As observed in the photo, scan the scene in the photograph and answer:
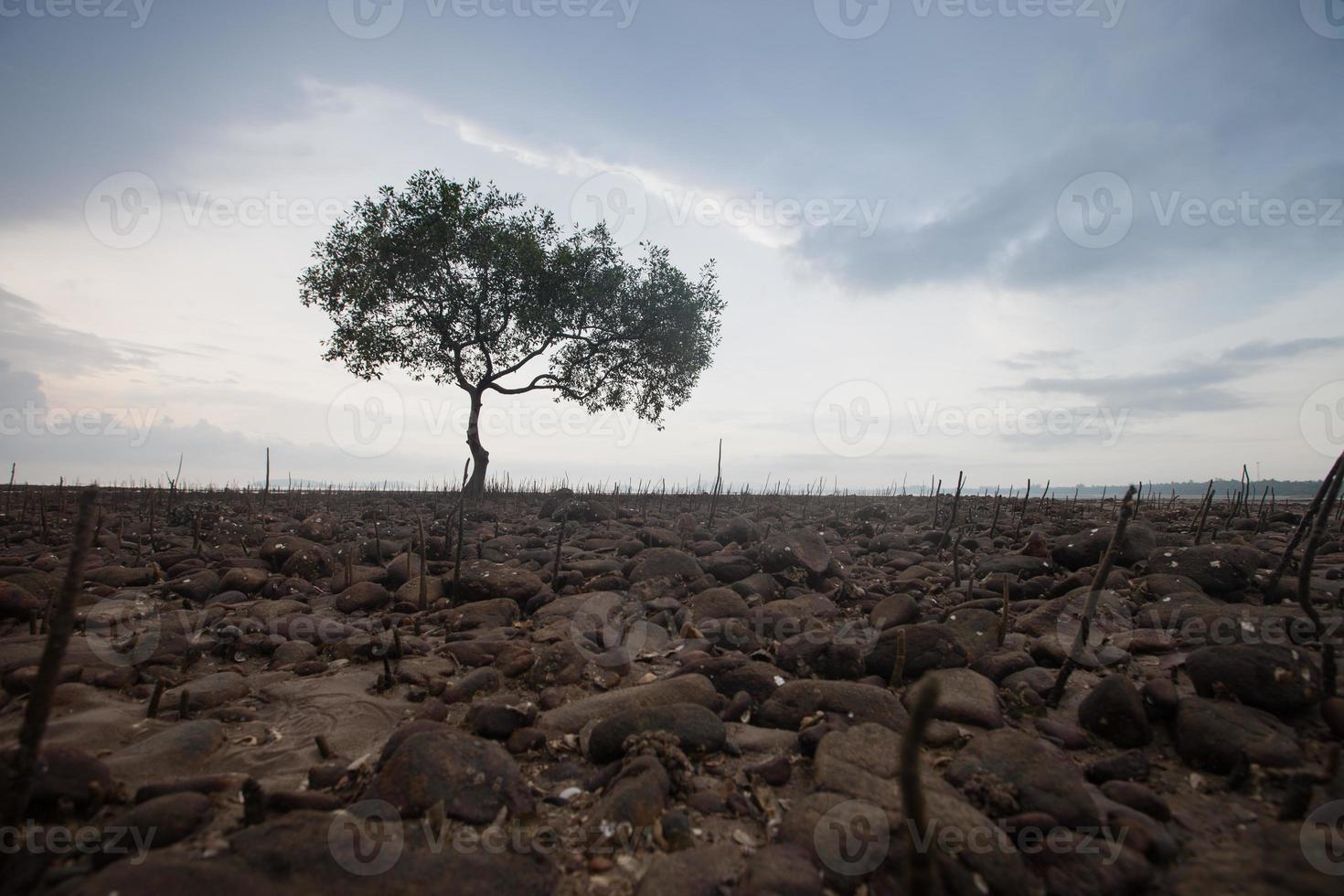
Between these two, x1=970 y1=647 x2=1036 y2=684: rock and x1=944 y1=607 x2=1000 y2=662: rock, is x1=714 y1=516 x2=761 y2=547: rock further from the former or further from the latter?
x1=970 y1=647 x2=1036 y2=684: rock

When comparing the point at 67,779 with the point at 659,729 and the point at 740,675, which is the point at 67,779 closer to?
the point at 659,729

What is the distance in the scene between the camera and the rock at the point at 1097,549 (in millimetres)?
7523

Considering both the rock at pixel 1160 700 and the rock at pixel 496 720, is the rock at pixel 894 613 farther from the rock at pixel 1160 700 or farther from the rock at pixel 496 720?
the rock at pixel 496 720

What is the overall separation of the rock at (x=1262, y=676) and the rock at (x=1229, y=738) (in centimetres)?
13

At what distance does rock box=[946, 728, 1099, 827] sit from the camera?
2996mm

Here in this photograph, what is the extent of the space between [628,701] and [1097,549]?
6444 millimetres

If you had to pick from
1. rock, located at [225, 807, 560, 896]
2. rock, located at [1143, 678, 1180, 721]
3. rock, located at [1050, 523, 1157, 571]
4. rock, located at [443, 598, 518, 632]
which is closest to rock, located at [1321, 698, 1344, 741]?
rock, located at [1143, 678, 1180, 721]

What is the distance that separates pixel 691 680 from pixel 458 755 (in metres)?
1.72

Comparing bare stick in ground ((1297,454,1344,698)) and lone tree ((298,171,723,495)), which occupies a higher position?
lone tree ((298,171,723,495))

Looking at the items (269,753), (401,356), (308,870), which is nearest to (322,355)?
(401,356)

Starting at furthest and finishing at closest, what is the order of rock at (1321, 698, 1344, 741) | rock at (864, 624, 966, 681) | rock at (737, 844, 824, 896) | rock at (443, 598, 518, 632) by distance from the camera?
rock at (443, 598, 518, 632) < rock at (864, 624, 966, 681) < rock at (1321, 698, 1344, 741) < rock at (737, 844, 824, 896)

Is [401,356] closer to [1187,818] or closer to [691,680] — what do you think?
[691,680]

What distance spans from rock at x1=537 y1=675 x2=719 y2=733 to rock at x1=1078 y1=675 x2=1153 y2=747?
2.45 meters

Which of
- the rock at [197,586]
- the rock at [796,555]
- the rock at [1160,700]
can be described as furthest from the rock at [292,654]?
the rock at [1160,700]
